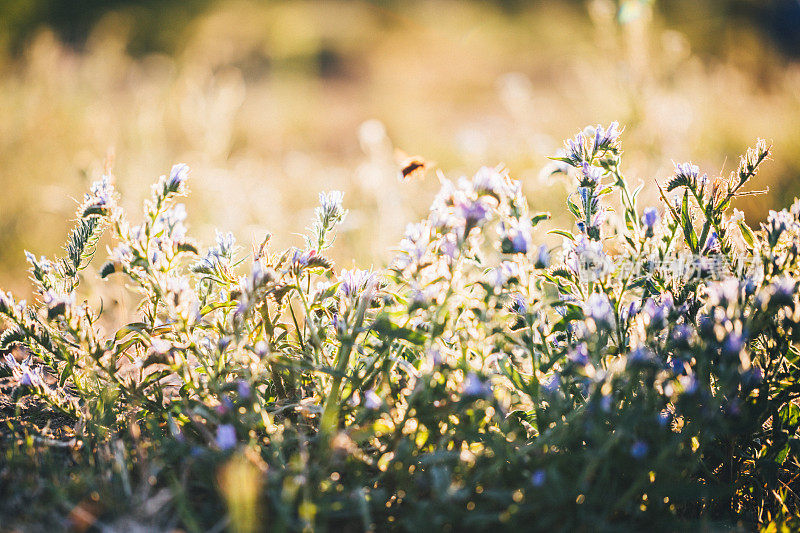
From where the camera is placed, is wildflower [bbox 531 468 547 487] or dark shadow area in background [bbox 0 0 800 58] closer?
wildflower [bbox 531 468 547 487]

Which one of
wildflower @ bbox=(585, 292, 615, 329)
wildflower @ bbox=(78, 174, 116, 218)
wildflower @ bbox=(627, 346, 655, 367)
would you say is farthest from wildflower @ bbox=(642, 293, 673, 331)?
wildflower @ bbox=(78, 174, 116, 218)

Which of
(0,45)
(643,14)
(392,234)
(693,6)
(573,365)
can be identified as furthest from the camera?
(693,6)

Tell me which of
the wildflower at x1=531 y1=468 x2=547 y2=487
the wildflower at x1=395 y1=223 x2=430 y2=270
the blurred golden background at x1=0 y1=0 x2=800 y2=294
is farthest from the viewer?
the blurred golden background at x1=0 y1=0 x2=800 y2=294

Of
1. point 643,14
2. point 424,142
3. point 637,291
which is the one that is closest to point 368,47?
point 424,142

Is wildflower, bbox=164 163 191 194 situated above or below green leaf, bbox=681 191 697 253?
above

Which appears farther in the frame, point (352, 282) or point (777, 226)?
A: point (352, 282)

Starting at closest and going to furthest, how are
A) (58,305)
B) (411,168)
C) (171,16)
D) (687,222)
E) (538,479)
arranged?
(538,479), (58,305), (687,222), (411,168), (171,16)

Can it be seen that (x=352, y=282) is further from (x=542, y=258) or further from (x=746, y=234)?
(x=746, y=234)

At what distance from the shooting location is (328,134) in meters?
10.5

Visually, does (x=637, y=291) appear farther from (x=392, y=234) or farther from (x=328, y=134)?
(x=328, y=134)

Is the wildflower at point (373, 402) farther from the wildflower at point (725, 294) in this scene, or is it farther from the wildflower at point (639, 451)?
the wildflower at point (725, 294)

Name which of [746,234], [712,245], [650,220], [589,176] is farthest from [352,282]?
[746,234]

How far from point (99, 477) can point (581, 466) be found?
1093 millimetres

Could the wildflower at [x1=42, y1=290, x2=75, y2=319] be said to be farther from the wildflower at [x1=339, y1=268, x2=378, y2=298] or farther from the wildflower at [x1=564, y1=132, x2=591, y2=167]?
the wildflower at [x1=564, y1=132, x2=591, y2=167]
